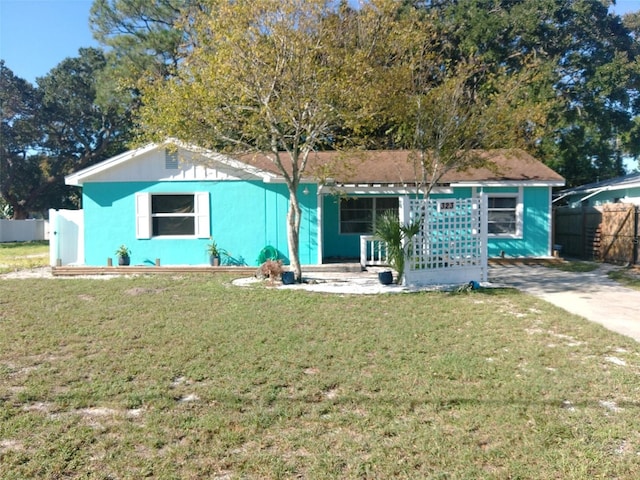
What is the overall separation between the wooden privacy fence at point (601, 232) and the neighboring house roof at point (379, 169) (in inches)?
77.7

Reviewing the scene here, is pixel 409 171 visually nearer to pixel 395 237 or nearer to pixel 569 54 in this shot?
pixel 395 237

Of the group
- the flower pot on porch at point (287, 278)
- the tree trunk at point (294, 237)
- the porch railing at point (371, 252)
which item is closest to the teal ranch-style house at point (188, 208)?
the porch railing at point (371, 252)

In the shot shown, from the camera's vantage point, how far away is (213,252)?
1283 cm

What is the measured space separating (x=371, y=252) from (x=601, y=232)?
25.6 feet

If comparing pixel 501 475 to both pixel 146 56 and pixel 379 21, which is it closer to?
pixel 379 21

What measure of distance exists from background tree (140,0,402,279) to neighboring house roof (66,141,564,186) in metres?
1.51

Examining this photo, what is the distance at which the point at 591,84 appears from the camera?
2200 cm

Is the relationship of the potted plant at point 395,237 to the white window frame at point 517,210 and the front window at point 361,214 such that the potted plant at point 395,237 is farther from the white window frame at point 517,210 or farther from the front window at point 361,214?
the white window frame at point 517,210

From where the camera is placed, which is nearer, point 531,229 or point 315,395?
point 315,395

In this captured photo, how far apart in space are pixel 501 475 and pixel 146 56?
26880mm

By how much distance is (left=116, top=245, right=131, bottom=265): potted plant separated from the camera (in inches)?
504

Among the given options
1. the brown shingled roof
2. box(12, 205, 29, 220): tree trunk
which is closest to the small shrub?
the brown shingled roof

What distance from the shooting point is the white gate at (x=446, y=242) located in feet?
33.0

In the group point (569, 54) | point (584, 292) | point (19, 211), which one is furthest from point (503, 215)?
point (19, 211)
